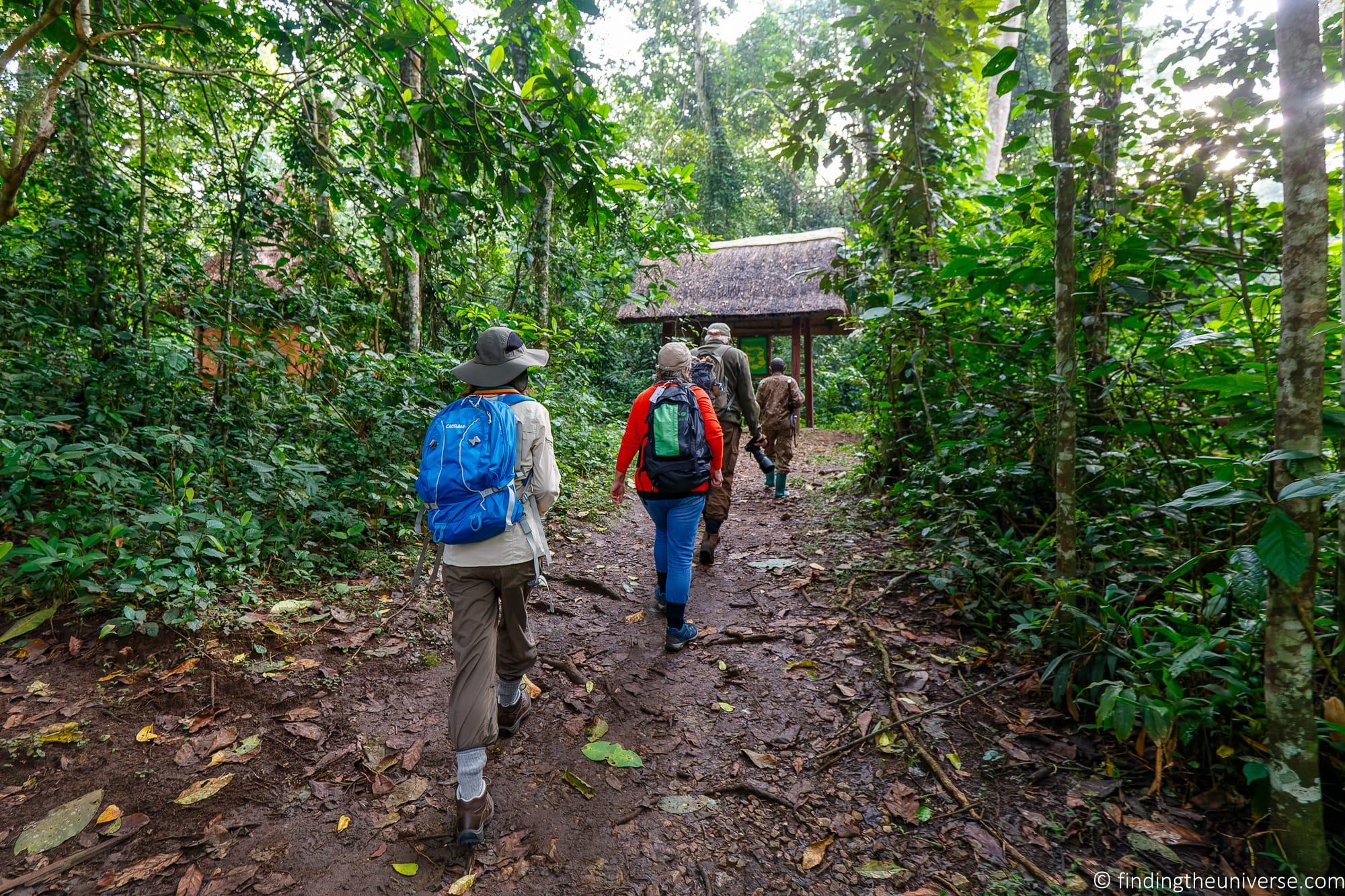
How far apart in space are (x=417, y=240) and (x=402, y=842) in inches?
146

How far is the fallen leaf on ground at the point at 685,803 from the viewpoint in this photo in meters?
2.54

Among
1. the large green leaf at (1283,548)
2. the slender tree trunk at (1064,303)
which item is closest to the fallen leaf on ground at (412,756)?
the slender tree trunk at (1064,303)

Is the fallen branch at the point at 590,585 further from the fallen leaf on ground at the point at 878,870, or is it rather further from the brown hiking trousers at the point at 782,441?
the brown hiking trousers at the point at 782,441

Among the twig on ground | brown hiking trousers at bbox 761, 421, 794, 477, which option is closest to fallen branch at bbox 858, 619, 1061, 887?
A: the twig on ground

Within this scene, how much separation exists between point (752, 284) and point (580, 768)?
14.0 m

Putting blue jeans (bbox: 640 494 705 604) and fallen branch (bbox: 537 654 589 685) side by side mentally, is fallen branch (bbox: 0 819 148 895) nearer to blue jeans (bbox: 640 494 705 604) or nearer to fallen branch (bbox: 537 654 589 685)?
fallen branch (bbox: 537 654 589 685)

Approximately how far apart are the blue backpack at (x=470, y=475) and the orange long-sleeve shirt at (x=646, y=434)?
1.37 metres

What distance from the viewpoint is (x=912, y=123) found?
470 centimetres

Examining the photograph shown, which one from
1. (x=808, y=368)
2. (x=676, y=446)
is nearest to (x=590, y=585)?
(x=676, y=446)

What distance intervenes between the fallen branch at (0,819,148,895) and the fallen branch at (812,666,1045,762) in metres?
2.85

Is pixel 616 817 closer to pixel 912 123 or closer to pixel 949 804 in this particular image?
pixel 949 804

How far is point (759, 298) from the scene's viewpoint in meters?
15.1

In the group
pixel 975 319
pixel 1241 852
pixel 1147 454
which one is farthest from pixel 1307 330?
pixel 975 319

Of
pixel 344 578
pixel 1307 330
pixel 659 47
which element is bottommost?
pixel 344 578
